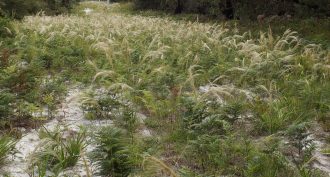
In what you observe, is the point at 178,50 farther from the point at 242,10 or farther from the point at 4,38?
the point at 242,10

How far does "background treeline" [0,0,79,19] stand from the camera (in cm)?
1948

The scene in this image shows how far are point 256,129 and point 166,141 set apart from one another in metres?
1.38

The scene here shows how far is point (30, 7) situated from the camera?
85.4 ft

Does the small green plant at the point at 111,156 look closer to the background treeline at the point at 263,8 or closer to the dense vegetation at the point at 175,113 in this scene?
the dense vegetation at the point at 175,113

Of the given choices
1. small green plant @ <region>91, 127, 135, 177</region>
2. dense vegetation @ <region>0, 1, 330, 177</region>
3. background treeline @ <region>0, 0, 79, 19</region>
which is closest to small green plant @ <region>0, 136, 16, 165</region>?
dense vegetation @ <region>0, 1, 330, 177</region>

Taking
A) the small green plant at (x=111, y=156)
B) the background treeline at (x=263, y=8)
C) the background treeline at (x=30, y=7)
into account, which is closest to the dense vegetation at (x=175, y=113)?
the small green plant at (x=111, y=156)

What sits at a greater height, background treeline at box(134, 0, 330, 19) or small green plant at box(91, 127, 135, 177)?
background treeline at box(134, 0, 330, 19)

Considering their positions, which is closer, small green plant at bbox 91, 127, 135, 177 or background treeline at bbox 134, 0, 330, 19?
small green plant at bbox 91, 127, 135, 177

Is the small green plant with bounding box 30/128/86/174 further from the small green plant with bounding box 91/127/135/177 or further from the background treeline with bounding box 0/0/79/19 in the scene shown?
the background treeline with bounding box 0/0/79/19

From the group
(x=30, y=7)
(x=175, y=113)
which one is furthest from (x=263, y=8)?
(x=175, y=113)

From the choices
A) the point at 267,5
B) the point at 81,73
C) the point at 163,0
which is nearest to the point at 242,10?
the point at 267,5

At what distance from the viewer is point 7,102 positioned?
20.2 feet

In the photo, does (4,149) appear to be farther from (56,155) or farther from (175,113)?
(175,113)

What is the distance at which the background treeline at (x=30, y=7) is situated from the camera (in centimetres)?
1948
